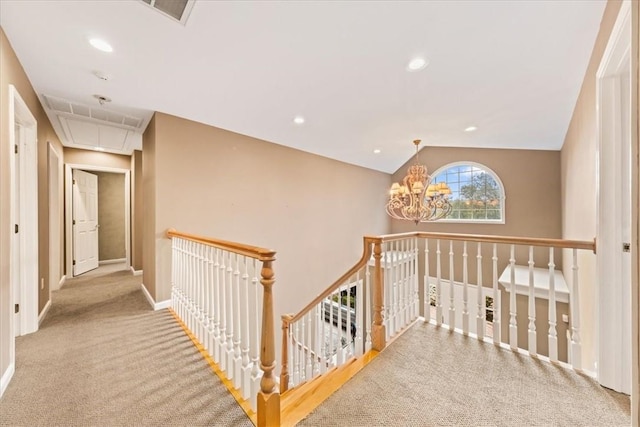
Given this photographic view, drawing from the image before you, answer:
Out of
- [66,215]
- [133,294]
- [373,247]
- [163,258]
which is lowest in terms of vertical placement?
[133,294]

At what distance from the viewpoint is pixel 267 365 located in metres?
1.33

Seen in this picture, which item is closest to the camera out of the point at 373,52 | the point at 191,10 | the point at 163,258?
the point at 191,10

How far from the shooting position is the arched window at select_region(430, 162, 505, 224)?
5.65 meters

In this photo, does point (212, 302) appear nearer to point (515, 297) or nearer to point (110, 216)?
point (515, 297)

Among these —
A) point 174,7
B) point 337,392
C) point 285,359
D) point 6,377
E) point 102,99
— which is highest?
point 174,7

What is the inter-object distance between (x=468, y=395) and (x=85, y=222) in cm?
660

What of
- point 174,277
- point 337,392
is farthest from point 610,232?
point 174,277

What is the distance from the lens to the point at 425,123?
400 cm

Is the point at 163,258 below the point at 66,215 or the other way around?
below

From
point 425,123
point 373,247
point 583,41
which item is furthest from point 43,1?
point 425,123

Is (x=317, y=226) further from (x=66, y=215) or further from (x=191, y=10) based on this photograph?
(x=66, y=215)

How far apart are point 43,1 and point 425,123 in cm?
419

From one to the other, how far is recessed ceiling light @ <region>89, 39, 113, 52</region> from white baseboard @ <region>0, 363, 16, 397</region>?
2376 millimetres

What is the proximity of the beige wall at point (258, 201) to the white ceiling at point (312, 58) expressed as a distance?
0.38 m
